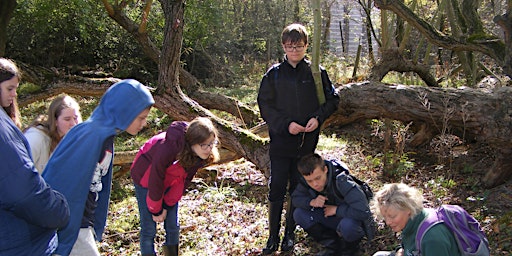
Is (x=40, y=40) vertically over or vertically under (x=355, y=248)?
over

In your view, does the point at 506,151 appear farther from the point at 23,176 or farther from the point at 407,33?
Answer: the point at 23,176

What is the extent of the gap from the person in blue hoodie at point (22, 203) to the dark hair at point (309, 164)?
1.98 m

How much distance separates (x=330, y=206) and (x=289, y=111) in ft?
2.76

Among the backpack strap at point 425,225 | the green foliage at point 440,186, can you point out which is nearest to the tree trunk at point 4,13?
the green foliage at point 440,186

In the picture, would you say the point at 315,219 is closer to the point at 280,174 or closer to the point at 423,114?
the point at 280,174

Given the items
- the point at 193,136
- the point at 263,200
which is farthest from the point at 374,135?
the point at 193,136

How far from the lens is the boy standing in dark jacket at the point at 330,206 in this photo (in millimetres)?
3514

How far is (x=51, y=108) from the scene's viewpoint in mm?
2859

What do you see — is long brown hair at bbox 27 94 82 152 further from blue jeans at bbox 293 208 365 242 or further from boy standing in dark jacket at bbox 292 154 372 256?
blue jeans at bbox 293 208 365 242

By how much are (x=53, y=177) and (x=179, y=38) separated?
14.1ft

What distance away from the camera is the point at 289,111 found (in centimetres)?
379

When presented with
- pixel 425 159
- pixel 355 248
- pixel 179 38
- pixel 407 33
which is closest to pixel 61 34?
pixel 179 38

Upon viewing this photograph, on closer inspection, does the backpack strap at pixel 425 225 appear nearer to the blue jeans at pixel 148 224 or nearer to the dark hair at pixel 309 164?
the dark hair at pixel 309 164

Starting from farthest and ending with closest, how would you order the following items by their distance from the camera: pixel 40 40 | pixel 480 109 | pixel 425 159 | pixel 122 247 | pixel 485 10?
1. pixel 40 40
2. pixel 485 10
3. pixel 425 159
4. pixel 480 109
5. pixel 122 247
